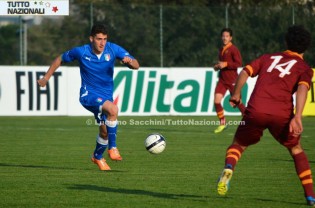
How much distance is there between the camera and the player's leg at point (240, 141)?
9.38 metres

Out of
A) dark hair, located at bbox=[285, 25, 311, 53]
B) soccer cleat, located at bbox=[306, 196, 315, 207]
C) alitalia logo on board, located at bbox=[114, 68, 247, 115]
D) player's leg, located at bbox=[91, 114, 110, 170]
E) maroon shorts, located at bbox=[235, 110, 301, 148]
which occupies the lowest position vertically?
alitalia logo on board, located at bbox=[114, 68, 247, 115]

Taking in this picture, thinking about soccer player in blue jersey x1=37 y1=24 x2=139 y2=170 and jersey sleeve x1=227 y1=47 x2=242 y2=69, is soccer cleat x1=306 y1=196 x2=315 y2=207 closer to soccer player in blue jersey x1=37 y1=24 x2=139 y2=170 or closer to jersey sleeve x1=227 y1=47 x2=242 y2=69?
soccer player in blue jersey x1=37 y1=24 x2=139 y2=170

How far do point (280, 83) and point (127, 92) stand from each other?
1801cm

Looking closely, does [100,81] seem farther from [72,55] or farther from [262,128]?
[262,128]

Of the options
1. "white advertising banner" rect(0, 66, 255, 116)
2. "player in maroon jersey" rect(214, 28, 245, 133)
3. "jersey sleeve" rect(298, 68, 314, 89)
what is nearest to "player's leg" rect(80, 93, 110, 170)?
"jersey sleeve" rect(298, 68, 314, 89)

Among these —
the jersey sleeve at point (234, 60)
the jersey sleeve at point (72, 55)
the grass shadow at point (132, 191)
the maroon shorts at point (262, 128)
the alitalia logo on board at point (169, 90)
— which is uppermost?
the maroon shorts at point (262, 128)

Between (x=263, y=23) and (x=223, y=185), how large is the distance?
77.2 feet

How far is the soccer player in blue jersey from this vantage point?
13.2 meters

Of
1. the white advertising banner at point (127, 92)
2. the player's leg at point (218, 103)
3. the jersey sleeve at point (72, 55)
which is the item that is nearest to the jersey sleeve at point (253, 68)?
the jersey sleeve at point (72, 55)

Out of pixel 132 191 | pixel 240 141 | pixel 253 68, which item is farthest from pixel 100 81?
pixel 253 68

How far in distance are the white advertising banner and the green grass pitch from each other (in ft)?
17.7

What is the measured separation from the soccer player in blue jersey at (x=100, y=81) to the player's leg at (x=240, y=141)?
378 cm

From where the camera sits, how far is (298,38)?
9391mm

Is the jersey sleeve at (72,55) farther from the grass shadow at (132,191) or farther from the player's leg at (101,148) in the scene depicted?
the grass shadow at (132,191)
